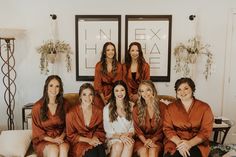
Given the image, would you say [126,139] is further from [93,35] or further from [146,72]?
[93,35]

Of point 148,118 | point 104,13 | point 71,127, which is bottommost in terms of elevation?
point 71,127

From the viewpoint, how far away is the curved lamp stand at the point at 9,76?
4016mm

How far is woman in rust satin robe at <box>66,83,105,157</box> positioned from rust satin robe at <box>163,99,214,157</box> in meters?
0.72

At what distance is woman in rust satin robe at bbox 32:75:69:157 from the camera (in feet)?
9.57

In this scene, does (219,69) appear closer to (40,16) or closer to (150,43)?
(150,43)

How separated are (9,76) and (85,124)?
1737 mm

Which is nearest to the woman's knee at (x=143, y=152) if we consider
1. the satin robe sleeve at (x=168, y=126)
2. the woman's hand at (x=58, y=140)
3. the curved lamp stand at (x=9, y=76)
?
the satin robe sleeve at (x=168, y=126)

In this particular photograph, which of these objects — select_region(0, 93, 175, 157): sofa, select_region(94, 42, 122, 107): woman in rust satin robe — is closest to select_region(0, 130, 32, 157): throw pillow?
select_region(0, 93, 175, 157): sofa

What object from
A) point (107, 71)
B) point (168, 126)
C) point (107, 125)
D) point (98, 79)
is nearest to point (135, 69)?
point (107, 71)

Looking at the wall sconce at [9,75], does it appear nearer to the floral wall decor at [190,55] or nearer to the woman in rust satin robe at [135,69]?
the woman in rust satin robe at [135,69]

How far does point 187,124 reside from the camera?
111 inches

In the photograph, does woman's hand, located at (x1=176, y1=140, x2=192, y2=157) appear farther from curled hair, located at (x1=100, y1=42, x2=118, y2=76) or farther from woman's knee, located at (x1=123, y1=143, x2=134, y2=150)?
curled hair, located at (x1=100, y1=42, x2=118, y2=76)

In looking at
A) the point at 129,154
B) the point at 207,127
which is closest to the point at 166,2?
the point at 207,127

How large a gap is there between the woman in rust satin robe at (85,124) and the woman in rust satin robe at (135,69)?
0.79 m
